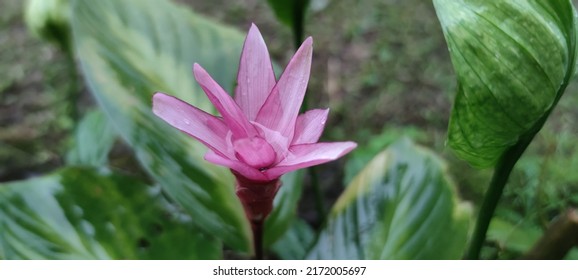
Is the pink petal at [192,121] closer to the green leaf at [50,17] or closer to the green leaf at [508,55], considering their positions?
the green leaf at [508,55]

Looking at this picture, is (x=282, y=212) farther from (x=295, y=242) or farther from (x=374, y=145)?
(x=374, y=145)

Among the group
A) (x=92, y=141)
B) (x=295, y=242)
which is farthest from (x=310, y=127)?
(x=92, y=141)

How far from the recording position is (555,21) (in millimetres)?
435

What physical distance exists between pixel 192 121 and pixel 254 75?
0.06m

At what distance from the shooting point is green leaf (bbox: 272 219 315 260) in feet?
2.72

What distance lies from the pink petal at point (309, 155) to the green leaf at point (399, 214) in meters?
0.27

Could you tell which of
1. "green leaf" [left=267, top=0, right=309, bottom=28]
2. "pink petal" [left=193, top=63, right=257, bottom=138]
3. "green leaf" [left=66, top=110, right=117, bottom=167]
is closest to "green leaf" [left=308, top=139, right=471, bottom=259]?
"green leaf" [left=267, top=0, right=309, bottom=28]

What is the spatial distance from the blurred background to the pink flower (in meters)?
0.51

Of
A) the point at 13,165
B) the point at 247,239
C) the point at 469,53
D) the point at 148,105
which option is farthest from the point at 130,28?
the point at 13,165

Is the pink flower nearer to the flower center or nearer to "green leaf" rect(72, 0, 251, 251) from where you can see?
the flower center

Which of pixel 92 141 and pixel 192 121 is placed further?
pixel 92 141

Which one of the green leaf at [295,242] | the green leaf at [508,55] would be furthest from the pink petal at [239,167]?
the green leaf at [295,242]

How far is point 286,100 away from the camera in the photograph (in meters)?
0.43
